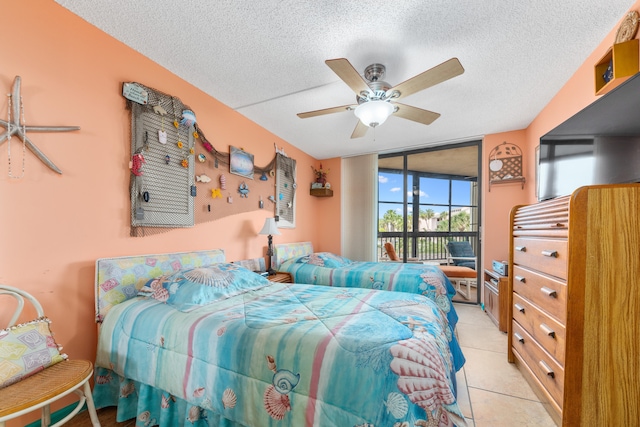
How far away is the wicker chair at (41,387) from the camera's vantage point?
40.2 inches

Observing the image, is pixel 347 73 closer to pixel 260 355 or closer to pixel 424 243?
pixel 260 355

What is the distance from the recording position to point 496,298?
310 centimetres

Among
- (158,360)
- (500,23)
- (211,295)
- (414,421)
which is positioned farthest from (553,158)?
(158,360)

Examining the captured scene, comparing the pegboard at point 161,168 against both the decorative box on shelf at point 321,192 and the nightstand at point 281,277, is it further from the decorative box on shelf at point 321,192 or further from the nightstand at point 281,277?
the decorative box on shelf at point 321,192

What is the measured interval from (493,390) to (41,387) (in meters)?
2.61

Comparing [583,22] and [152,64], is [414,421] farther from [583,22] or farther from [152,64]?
[152,64]

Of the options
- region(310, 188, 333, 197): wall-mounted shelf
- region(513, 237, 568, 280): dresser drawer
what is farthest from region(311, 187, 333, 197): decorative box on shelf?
region(513, 237, 568, 280): dresser drawer

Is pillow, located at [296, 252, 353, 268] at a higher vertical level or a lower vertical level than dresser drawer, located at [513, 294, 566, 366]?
higher

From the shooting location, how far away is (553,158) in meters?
2.02

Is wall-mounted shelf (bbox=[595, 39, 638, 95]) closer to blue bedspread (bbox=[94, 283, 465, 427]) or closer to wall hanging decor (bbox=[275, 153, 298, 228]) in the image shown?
blue bedspread (bbox=[94, 283, 465, 427])

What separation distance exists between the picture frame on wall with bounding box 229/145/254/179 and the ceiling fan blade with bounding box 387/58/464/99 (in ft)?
5.84

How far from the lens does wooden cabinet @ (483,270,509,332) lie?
A: 2939mm

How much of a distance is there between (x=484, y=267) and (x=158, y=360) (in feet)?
13.0

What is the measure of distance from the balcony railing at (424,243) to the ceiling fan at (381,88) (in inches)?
108
